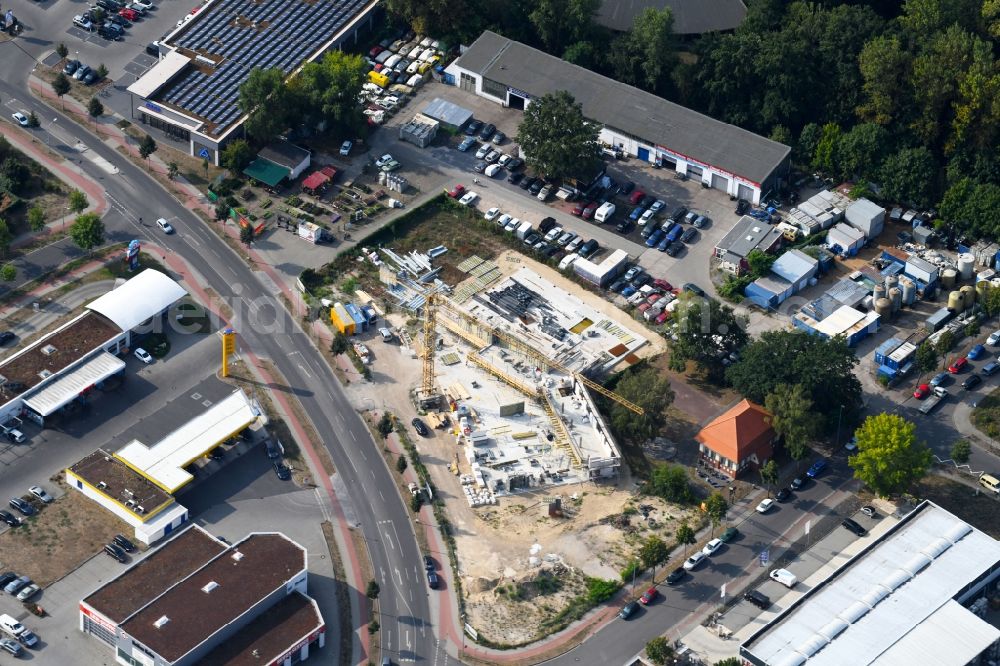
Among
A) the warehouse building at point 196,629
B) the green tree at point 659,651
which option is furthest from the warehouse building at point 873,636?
the warehouse building at point 196,629

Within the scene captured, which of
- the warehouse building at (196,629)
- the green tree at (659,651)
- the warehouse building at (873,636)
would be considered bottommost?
the warehouse building at (196,629)

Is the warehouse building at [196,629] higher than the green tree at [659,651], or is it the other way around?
the green tree at [659,651]

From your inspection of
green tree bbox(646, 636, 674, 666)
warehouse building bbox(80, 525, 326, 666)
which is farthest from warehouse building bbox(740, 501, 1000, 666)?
warehouse building bbox(80, 525, 326, 666)

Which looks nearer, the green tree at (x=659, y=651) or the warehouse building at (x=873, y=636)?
the warehouse building at (x=873, y=636)

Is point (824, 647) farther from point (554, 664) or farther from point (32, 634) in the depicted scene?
point (32, 634)

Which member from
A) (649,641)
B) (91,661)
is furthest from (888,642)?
(91,661)

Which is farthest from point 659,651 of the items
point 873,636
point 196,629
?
point 196,629

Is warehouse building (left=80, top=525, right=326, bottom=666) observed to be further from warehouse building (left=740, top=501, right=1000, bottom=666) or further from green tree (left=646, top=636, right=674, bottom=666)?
warehouse building (left=740, top=501, right=1000, bottom=666)

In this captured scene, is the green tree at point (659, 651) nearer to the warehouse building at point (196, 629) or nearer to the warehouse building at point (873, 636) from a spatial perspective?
the warehouse building at point (873, 636)
